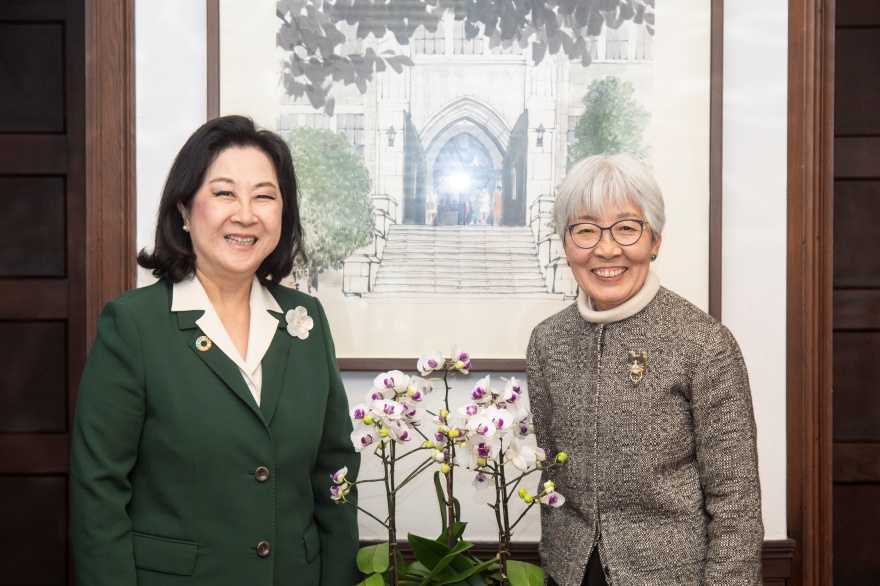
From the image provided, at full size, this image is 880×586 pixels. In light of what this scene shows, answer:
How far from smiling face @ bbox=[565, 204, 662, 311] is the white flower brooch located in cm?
55

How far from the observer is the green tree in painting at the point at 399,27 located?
2008mm

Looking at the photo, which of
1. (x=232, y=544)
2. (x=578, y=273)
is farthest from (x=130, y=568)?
(x=578, y=273)

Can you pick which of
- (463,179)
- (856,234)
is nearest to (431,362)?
(463,179)

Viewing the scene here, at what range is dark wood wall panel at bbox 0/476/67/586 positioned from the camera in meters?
2.78

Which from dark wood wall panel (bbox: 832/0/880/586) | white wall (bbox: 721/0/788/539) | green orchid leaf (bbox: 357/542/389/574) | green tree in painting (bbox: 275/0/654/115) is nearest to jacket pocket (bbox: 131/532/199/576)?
green orchid leaf (bbox: 357/542/389/574)

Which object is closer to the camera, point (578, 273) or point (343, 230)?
point (578, 273)

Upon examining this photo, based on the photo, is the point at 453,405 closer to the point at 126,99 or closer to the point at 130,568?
the point at 130,568

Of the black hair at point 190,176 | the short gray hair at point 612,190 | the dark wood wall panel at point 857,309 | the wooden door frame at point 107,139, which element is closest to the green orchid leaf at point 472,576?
the short gray hair at point 612,190

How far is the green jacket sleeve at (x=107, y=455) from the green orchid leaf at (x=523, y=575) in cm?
68

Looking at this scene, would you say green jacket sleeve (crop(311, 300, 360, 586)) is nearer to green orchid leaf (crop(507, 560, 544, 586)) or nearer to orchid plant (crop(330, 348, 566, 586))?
orchid plant (crop(330, 348, 566, 586))

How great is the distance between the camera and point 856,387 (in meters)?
2.85

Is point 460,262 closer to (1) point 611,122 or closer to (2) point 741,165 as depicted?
(1) point 611,122

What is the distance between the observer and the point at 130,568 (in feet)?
4.37

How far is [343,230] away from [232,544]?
91 centimetres
